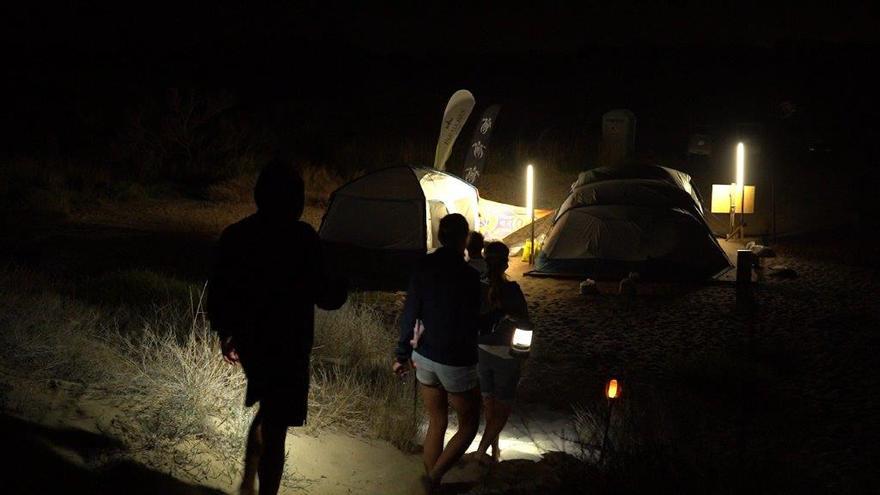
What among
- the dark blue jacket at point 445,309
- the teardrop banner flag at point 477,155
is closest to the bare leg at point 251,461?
the dark blue jacket at point 445,309

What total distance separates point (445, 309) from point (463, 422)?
0.66 meters

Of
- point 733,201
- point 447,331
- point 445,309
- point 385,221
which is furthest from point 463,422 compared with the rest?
point 733,201

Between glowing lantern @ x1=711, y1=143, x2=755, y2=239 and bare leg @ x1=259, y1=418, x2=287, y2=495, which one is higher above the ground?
glowing lantern @ x1=711, y1=143, x2=755, y2=239

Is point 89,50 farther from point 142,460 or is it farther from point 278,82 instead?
point 142,460

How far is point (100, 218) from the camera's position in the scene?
1708 cm

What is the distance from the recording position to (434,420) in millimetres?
5066

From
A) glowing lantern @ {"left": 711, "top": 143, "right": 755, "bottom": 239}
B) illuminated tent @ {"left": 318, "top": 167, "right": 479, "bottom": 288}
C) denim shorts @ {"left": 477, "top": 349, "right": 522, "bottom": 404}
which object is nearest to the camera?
denim shorts @ {"left": 477, "top": 349, "right": 522, "bottom": 404}

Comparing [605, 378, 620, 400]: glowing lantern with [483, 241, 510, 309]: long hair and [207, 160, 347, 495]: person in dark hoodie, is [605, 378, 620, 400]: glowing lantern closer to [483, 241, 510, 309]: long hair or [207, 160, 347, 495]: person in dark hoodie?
[483, 241, 510, 309]: long hair

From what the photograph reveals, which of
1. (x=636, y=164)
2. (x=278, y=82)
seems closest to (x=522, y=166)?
(x=636, y=164)

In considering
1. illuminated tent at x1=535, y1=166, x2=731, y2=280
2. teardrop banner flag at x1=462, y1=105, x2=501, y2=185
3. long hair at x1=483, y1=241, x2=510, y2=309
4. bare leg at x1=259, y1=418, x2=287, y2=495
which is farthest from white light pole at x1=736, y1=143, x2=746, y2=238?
bare leg at x1=259, y1=418, x2=287, y2=495

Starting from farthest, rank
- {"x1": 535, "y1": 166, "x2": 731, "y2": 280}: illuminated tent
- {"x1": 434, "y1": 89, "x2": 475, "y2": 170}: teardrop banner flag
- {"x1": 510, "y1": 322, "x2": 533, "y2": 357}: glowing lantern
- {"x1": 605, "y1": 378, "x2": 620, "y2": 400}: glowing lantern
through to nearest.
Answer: {"x1": 434, "y1": 89, "x2": 475, "y2": 170}: teardrop banner flag < {"x1": 535, "y1": 166, "x2": 731, "y2": 280}: illuminated tent < {"x1": 510, "y1": 322, "x2": 533, "y2": 357}: glowing lantern < {"x1": 605, "y1": 378, "x2": 620, "y2": 400}: glowing lantern

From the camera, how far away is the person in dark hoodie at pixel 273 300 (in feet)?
13.0

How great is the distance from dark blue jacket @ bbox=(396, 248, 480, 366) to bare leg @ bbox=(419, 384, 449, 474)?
0.84 feet

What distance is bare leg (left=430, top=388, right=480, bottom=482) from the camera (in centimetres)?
488
